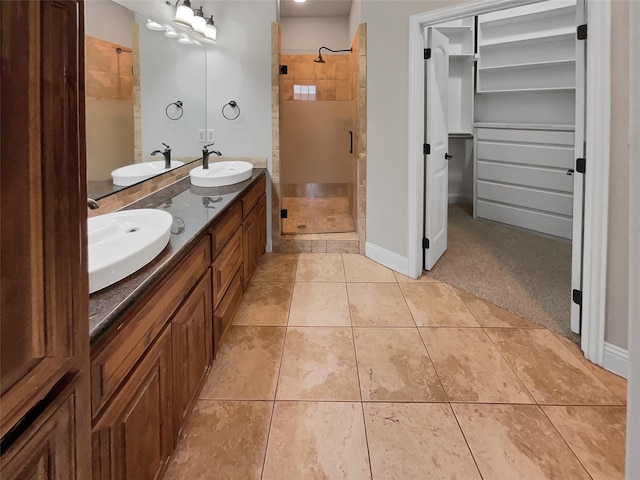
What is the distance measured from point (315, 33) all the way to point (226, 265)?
14.4ft

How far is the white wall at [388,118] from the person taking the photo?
3.45 meters

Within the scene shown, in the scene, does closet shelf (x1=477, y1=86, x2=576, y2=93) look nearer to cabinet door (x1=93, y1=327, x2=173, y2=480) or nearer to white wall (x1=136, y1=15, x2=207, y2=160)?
Answer: white wall (x1=136, y1=15, x2=207, y2=160)

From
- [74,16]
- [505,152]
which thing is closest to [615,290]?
[74,16]

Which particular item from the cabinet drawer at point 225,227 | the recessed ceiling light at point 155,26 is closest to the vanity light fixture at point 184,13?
the recessed ceiling light at point 155,26

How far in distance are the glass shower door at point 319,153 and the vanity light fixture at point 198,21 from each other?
A: 1.53m

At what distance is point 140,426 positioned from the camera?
4.04 feet

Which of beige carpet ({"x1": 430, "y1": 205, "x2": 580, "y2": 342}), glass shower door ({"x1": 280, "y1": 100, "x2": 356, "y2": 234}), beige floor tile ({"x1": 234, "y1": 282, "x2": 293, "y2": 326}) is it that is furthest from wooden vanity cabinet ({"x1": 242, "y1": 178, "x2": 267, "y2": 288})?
beige carpet ({"x1": 430, "y1": 205, "x2": 580, "y2": 342})

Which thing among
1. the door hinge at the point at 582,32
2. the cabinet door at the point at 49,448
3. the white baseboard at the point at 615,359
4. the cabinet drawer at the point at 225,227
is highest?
the door hinge at the point at 582,32

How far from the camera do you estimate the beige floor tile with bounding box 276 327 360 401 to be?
204 cm

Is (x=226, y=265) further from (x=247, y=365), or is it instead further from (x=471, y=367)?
(x=471, y=367)

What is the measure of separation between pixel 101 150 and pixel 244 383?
1241 millimetres

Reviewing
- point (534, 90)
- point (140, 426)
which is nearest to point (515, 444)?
point (140, 426)

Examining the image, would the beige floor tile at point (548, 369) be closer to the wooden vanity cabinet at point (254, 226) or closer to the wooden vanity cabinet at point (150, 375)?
the wooden vanity cabinet at point (150, 375)

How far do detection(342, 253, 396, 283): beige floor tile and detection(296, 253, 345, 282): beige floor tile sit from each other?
0.21 feet
